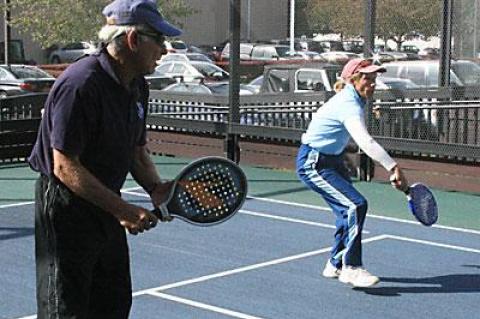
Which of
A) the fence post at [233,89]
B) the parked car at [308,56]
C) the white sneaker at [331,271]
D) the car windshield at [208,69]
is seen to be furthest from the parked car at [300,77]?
the car windshield at [208,69]

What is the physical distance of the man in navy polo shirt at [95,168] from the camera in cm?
414

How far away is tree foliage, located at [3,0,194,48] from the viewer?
2606 cm

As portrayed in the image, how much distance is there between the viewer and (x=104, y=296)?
4.54 meters

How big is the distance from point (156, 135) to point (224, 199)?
1163 centimetres

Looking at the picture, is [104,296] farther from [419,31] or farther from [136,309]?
[419,31]

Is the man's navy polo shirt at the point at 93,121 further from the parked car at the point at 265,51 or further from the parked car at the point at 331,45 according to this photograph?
the parked car at the point at 265,51

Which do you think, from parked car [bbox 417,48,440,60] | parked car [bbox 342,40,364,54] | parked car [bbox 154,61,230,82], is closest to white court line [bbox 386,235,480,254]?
parked car [bbox 342,40,364,54]

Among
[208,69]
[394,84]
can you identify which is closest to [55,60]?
[208,69]

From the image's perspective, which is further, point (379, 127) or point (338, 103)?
point (379, 127)

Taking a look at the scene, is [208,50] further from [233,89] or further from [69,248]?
[69,248]

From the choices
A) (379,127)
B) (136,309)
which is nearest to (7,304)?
(136,309)

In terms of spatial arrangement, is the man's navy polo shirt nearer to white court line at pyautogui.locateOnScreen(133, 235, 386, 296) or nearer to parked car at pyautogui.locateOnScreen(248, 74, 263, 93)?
white court line at pyautogui.locateOnScreen(133, 235, 386, 296)

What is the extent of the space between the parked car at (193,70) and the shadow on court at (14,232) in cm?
1883

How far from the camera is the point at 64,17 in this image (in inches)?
1072
